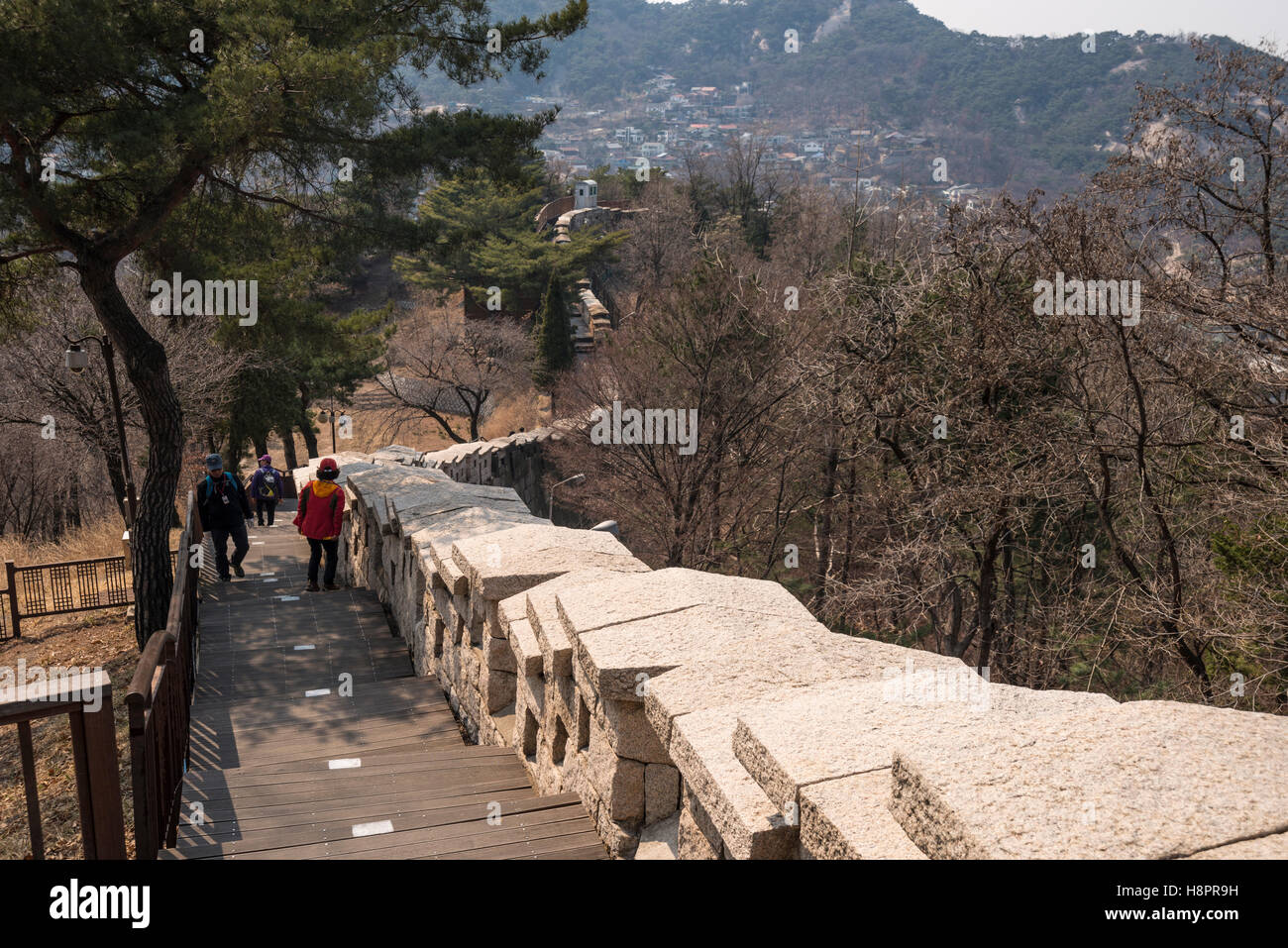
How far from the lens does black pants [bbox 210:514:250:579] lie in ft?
34.9

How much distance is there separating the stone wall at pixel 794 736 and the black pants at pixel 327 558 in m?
4.57

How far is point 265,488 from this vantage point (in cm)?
1492

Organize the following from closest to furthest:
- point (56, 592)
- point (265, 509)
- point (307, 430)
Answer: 1. point (56, 592)
2. point (265, 509)
3. point (307, 430)

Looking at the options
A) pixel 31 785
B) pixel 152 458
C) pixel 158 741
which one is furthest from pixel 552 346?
pixel 31 785

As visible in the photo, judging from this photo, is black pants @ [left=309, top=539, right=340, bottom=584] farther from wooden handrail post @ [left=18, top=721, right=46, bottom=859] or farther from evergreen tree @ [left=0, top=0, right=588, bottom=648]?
wooden handrail post @ [left=18, top=721, right=46, bottom=859]

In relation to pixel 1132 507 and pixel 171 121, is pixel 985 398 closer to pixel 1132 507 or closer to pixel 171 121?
pixel 1132 507

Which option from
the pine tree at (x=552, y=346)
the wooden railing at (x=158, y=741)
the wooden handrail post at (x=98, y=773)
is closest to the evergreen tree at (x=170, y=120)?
the wooden railing at (x=158, y=741)

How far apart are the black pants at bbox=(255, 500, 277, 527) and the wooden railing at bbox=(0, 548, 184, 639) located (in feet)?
5.67

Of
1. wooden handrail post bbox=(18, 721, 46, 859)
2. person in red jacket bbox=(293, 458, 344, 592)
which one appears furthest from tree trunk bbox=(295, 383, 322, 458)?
wooden handrail post bbox=(18, 721, 46, 859)

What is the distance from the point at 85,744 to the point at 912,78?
502 ft

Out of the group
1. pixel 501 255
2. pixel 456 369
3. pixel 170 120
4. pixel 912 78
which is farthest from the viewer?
pixel 912 78

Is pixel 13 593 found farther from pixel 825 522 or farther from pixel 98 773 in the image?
pixel 825 522

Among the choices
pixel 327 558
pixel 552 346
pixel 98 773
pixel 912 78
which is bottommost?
pixel 327 558

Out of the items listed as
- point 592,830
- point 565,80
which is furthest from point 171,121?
point 565,80
